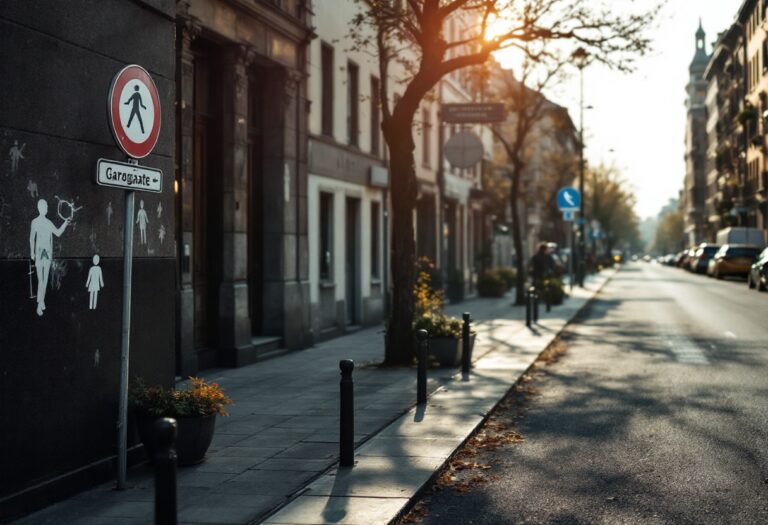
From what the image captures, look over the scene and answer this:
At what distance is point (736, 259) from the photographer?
49.5m

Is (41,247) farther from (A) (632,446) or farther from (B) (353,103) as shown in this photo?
(B) (353,103)

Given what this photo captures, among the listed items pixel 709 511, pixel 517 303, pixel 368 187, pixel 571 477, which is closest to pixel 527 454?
pixel 571 477

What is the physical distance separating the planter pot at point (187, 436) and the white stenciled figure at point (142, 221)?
4.70 ft

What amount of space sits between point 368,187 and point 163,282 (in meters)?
15.5

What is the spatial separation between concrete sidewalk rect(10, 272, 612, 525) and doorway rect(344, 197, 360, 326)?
736 cm

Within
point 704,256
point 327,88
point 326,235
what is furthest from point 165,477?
point 704,256

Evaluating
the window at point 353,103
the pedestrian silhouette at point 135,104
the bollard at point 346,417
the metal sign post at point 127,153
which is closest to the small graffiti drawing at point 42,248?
the metal sign post at point 127,153

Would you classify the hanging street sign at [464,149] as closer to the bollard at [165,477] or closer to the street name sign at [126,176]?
the street name sign at [126,176]

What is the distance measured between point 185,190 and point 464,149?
6316mm

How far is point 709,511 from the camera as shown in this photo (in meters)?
6.32

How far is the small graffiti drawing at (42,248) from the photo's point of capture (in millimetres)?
6602

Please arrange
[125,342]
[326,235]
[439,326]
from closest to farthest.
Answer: [125,342]
[439,326]
[326,235]

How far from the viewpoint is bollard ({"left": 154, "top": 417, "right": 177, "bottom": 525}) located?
427 cm

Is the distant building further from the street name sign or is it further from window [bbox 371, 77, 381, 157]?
the street name sign
